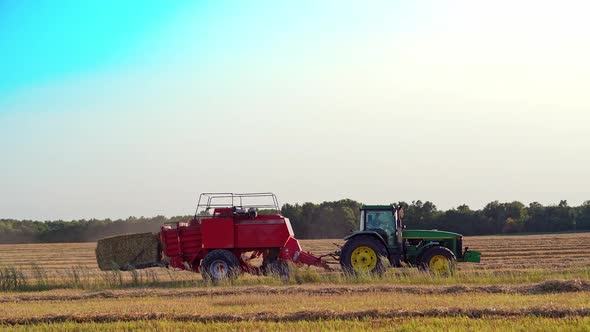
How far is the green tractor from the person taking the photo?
18.2 metres

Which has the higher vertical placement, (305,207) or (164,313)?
(305,207)

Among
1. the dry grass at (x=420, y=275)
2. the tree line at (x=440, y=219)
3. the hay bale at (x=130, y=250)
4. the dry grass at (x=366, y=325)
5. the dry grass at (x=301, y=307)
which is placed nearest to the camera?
the dry grass at (x=366, y=325)

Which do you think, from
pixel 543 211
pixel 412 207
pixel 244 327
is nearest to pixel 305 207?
pixel 412 207

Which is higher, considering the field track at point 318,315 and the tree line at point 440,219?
the tree line at point 440,219

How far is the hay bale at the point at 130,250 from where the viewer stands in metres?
19.6

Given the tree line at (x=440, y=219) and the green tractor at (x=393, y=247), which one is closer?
the green tractor at (x=393, y=247)

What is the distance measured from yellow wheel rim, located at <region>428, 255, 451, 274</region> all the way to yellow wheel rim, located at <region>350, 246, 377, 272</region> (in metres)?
1.45

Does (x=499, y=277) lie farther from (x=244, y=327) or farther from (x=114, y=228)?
(x=114, y=228)

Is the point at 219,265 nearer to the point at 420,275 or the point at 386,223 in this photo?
the point at 386,223

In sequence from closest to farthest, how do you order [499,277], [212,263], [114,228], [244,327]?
[244,327] < [499,277] < [212,263] < [114,228]

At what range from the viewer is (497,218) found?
172ft

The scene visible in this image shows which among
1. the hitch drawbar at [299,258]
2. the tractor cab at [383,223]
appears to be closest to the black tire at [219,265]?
the hitch drawbar at [299,258]

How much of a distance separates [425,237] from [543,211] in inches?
1466

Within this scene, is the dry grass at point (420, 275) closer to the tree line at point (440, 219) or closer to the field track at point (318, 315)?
the field track at point (318, 315)
